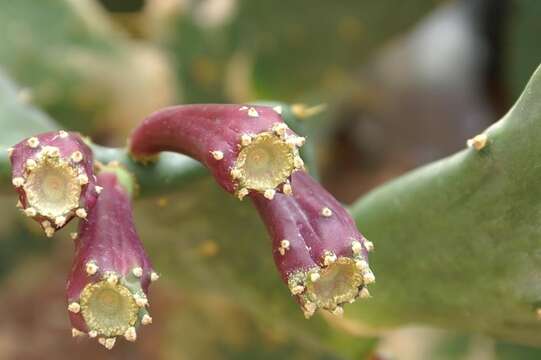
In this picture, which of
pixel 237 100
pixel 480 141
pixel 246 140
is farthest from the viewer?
pixel 237 100

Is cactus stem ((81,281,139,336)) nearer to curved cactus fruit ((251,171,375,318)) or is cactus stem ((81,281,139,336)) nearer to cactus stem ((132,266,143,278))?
cactus stem ((132,266,143,278))

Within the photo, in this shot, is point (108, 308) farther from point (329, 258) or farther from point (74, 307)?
point (329, 258)

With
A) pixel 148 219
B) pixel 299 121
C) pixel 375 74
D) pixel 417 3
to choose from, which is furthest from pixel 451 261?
pixel 375 74

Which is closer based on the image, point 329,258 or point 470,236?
point 329,258

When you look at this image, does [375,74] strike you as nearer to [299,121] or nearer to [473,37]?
[473,37]

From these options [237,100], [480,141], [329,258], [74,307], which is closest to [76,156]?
[74,307]

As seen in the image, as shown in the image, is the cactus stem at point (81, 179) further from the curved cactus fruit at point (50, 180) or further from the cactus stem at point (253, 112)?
the cactus stem at point (253, 112)

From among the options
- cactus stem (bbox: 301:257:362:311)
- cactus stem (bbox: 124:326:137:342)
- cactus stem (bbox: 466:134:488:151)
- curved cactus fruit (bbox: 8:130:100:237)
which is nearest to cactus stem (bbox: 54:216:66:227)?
curved cactus fruit (bbox: 8:130:100:237)
